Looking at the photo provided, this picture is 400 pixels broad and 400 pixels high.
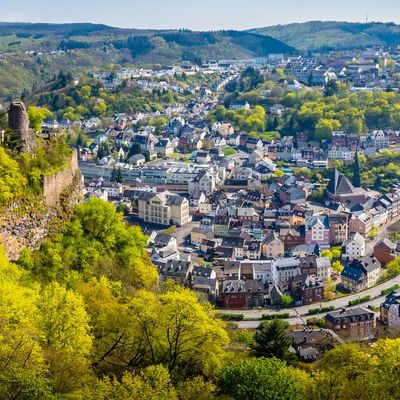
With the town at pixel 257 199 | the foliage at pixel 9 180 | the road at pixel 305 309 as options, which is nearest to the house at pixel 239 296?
the town at pixel 257 199

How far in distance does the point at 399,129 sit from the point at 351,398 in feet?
172

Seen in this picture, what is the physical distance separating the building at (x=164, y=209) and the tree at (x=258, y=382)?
88.4ft

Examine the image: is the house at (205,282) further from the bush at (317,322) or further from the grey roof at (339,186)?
the grey roof at (339,186)

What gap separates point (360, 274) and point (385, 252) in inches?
172

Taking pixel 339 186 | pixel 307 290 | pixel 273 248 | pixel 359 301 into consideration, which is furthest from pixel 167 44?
pixel 359 301

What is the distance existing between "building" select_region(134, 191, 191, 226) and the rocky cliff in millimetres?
20730

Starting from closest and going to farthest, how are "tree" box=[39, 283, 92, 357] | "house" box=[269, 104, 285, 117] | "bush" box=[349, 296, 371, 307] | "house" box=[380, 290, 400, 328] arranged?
"tree" box=[39, 283, 92, 357], "house" box=[380, 290, 400, 328], "bush" box=[349, 296, 371, 307], "house" box=[269, 104, 285, 117]

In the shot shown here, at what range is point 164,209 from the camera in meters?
38.9

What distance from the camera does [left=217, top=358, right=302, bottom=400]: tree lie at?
36.8 ft

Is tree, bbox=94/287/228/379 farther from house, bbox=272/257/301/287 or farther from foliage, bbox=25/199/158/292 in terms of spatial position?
house, bbox=272/257/301/287

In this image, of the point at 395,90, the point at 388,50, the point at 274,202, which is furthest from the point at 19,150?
the point at 388,50

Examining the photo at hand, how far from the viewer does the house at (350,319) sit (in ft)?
79.6

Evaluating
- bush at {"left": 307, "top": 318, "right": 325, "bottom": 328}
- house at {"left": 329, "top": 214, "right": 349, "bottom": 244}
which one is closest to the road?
bush at {"left": 307, "top": 318, "right": 325, "bottom": 328}

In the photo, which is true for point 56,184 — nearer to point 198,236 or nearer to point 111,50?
point 198,236
